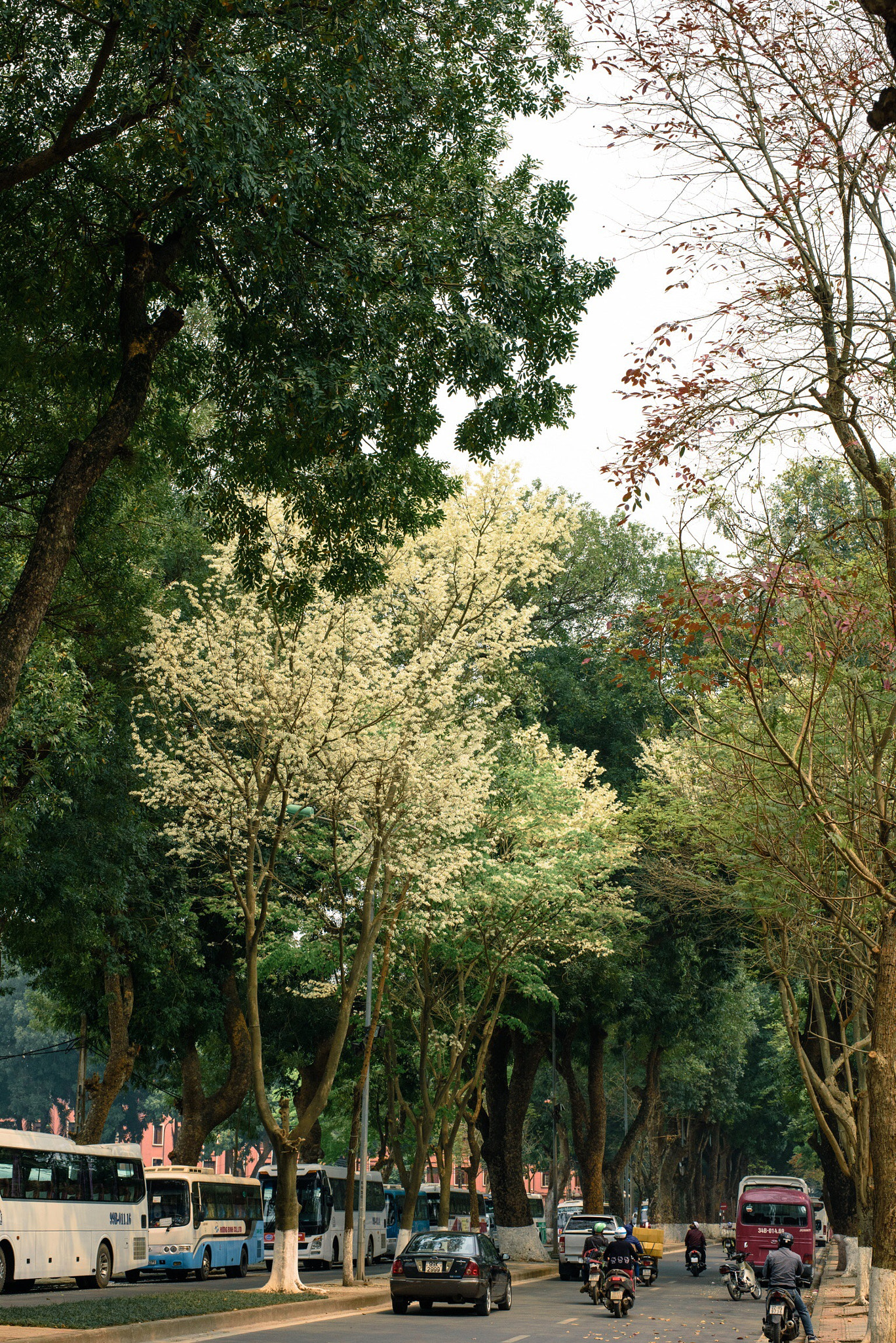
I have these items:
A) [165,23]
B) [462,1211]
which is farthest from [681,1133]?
[165,23]

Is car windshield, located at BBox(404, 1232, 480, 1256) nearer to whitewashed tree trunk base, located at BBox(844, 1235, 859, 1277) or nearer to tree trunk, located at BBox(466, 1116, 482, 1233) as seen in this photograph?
tree trunk, located at BBox(466, 1116, 482, 1233)

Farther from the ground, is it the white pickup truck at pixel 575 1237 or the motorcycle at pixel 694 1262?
the white pickup truck at pixel 575 1237

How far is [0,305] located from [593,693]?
2909 centimetres

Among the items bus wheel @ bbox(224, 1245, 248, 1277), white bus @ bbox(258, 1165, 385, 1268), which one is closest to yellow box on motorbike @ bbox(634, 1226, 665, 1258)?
white bus @ bbox(258, 1165, 385, 1268)

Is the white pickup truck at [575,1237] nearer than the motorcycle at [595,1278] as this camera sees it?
No

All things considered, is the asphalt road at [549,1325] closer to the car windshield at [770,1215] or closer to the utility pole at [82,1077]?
the car windshield at [770,1215]

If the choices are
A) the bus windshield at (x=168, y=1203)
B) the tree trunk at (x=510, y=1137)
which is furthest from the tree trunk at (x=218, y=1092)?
the tree trunk at (x=510, y=1137)

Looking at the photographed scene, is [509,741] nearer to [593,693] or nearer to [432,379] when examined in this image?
[593,693]

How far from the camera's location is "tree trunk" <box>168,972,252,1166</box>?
3709 centimetres

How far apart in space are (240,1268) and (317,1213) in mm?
2772

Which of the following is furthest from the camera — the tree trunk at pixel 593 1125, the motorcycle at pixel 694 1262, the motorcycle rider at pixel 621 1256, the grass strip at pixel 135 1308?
the tree trunk at pixel 593 1125

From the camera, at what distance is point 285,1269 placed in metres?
23.4

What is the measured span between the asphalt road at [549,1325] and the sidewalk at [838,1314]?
3.58 ft

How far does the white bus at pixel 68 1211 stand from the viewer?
24141 mm
